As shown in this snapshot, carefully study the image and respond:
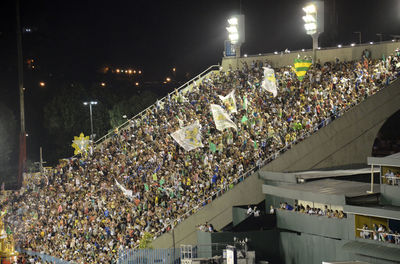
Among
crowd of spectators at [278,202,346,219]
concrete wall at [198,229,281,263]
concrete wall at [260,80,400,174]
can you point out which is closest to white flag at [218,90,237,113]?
concrete wall at [260,80,400,174]

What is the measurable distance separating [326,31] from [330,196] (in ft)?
123

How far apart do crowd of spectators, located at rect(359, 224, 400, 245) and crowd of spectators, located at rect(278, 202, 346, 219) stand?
1.59 meters

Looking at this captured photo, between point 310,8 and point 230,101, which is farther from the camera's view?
point 310,8

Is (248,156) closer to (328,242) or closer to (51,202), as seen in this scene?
(328,242)

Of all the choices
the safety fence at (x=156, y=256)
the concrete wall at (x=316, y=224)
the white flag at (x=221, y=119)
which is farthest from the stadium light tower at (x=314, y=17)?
the safety fence at (x=156, y=256)

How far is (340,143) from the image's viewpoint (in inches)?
1316

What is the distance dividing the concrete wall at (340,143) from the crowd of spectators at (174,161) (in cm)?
46

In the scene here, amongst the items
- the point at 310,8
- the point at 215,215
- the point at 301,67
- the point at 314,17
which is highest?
the point at 310,8

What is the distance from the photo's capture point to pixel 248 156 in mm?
34594

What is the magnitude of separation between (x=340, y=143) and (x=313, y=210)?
649 cm

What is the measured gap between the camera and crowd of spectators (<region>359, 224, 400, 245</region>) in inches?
910

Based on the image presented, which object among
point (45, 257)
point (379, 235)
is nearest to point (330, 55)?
point (379, 235)

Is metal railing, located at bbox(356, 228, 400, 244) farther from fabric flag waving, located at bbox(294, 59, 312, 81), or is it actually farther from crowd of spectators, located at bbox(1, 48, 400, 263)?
fabric flag waving, located at bbox(294, 59, 312, 81)

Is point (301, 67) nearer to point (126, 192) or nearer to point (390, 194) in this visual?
point (126, 192)
